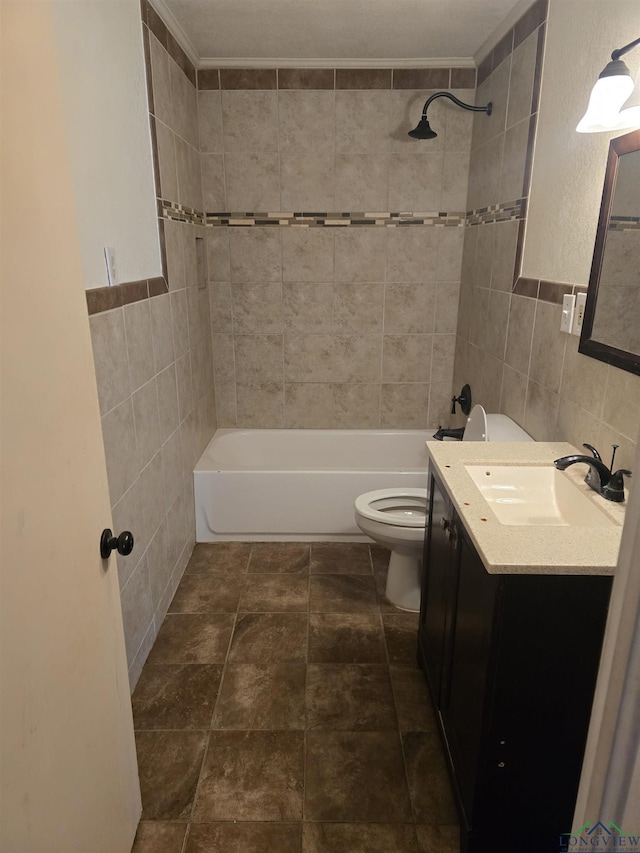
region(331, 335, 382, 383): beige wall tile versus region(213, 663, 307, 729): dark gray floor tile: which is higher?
region(331, 335, 382, 383): beige wall tile

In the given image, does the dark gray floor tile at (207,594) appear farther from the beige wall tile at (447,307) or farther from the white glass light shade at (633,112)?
the white glass light shade at (633,112)

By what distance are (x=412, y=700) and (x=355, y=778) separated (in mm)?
384

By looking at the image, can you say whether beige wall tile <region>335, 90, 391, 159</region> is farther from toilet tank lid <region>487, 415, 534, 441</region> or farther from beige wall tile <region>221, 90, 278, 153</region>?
toilet tank lid <region>487, 415, 534, 441</region>

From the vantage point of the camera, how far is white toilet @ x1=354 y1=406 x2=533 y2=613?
230 centimetres

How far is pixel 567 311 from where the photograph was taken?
192cm

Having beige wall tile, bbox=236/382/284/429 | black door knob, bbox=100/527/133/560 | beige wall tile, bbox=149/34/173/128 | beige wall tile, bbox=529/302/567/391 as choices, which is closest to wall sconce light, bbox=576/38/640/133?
beige wall tile, bbox=529/302/567/391

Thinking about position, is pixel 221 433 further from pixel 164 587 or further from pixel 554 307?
pixel 554 307

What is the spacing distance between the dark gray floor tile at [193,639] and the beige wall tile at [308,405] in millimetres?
1569

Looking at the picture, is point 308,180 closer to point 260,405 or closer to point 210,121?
point 210,121

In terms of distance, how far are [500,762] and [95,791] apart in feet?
2.92

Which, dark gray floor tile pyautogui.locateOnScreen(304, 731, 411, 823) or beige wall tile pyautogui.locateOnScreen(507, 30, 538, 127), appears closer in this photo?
dark gray floor tile pyautogui.locateOnScreen(304, 731, 411, 823)

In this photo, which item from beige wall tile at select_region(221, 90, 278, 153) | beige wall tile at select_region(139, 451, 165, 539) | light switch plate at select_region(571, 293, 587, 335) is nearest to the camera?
light switch plate at select_region(571, 293, 587, 335)

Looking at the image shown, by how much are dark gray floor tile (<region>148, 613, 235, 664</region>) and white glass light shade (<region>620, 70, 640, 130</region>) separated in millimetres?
2221

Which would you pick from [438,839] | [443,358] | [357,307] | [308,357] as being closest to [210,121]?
[357,307]
